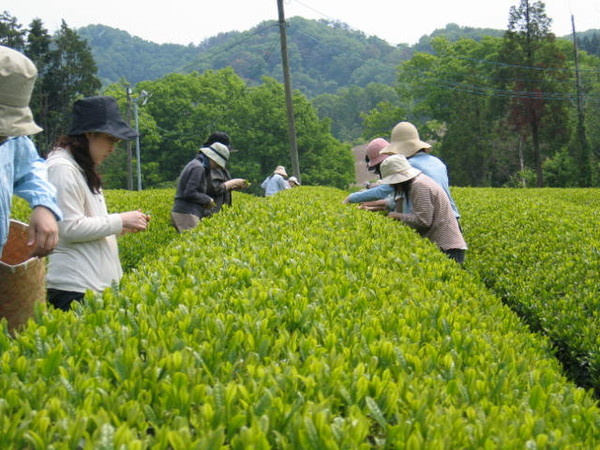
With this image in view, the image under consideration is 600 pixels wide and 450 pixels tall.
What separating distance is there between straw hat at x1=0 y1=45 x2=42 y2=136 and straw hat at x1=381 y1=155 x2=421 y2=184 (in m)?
3.82

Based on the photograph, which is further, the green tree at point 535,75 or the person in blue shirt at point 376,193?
the green tree at point 535,75

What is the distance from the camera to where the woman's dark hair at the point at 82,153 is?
12.3 ft

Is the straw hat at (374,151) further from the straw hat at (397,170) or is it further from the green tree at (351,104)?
the green tree at (351,104)

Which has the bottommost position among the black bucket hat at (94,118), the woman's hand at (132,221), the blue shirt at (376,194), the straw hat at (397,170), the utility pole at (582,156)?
the utility pole at (582,156)

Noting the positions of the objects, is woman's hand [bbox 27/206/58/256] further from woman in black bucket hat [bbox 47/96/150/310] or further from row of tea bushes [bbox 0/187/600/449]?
woman in black bucket hat [bbox 47/96/150/310]

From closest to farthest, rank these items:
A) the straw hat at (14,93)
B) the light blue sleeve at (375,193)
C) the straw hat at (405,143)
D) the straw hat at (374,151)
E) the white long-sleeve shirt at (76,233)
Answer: the straw hat at (14,93)
the white long-sleeve shirt at (76,233)
the straw hat at (405,143)
the light blue sleeve at (375,193)
the straw hat at (374,151)

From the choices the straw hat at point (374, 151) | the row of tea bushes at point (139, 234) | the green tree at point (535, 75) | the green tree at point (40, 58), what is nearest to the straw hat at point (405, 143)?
the straw hat at point (374, 151)

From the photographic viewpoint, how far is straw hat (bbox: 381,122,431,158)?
6.75m

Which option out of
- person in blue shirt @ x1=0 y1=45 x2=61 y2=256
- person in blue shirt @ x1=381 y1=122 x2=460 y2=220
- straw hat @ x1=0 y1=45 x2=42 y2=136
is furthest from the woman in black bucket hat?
person in blue shirt @ x1=381 y1=122 x2=460 y2=220

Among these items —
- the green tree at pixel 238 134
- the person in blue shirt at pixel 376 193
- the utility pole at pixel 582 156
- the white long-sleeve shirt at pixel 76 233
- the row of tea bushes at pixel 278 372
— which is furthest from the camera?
the green tree at pixel 238 134

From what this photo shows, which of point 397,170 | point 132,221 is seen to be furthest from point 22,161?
point 397,170

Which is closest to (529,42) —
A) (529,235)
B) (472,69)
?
(472,69)

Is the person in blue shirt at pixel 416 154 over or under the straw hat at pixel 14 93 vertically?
under

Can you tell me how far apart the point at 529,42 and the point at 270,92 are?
91.9 ft
